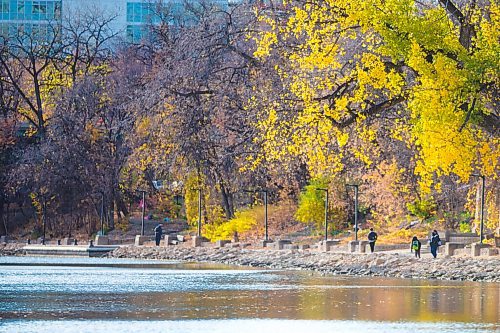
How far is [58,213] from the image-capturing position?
3679 inches

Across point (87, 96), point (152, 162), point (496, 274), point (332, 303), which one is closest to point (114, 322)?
point (332, 303)

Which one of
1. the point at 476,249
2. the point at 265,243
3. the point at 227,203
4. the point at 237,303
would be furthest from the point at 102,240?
the point at 237,303

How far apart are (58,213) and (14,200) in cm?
473

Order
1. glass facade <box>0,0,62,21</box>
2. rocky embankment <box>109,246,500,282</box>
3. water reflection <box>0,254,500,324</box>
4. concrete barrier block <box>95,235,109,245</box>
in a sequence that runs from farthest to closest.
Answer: glass facade <box>0,0,62,21</box> → concrete barrier block <box>95,235,109,245</box> → rocky embankment <box>109,246,500,282</box> → water reflection <box>0,254,500,324</box>

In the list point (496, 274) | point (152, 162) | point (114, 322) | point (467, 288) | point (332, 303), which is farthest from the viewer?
point (152, 162)

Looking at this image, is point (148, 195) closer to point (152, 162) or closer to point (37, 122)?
point (37, 122)

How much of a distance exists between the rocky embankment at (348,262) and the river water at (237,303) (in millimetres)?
2226

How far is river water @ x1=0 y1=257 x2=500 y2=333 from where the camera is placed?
27.1 m

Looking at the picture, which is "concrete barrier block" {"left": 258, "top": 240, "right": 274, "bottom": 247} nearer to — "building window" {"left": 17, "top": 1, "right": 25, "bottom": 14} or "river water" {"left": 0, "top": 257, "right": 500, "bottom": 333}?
"river water" {"left": 0, "top": 257, "right": 500, "bottom": 333}

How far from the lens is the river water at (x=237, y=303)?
89.0 feet

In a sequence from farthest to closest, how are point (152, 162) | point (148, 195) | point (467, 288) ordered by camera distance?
point (148, 195)
point (152, 162)
point (467, 288)

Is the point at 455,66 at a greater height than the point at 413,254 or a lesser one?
greater

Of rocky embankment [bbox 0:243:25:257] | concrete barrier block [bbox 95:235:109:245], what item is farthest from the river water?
concrete barrier block [bbox 95:235:109:245]

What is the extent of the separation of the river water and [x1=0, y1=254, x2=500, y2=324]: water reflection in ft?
0.08
